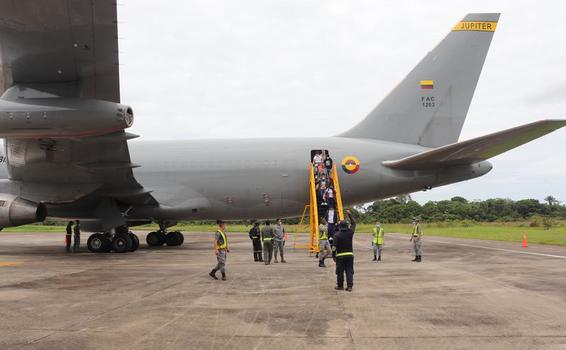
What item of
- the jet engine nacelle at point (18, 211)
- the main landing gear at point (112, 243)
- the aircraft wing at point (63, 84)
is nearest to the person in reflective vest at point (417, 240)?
the aircraft wing at point (63, 84)

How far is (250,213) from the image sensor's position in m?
20.4

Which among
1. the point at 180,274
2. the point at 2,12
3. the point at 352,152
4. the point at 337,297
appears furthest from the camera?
the point at 352,152

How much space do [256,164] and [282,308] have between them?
1261 centimetres

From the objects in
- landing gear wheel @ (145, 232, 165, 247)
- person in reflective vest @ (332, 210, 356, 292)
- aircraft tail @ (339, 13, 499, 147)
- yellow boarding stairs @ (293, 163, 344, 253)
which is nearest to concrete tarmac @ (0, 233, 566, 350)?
person in reflective vest @ (332, 210, 356, 292)

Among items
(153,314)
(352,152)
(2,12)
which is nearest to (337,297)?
(153,314)

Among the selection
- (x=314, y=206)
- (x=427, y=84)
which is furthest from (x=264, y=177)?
(x=427, y=84)

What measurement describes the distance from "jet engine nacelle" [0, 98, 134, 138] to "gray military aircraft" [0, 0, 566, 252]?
6.74ft

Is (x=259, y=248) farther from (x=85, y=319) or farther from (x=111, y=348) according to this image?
(x=111, y=348)

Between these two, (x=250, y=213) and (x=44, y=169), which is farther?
(x=250, y=213)

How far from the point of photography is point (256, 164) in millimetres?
19984

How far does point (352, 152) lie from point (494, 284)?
10335 millimetres

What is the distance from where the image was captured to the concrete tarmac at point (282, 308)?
572cm

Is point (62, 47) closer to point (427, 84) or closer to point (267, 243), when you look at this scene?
point (267, 243)

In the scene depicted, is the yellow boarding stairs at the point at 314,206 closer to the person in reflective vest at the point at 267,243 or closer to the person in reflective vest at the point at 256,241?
the person in reflective vest at the point at 256,241
